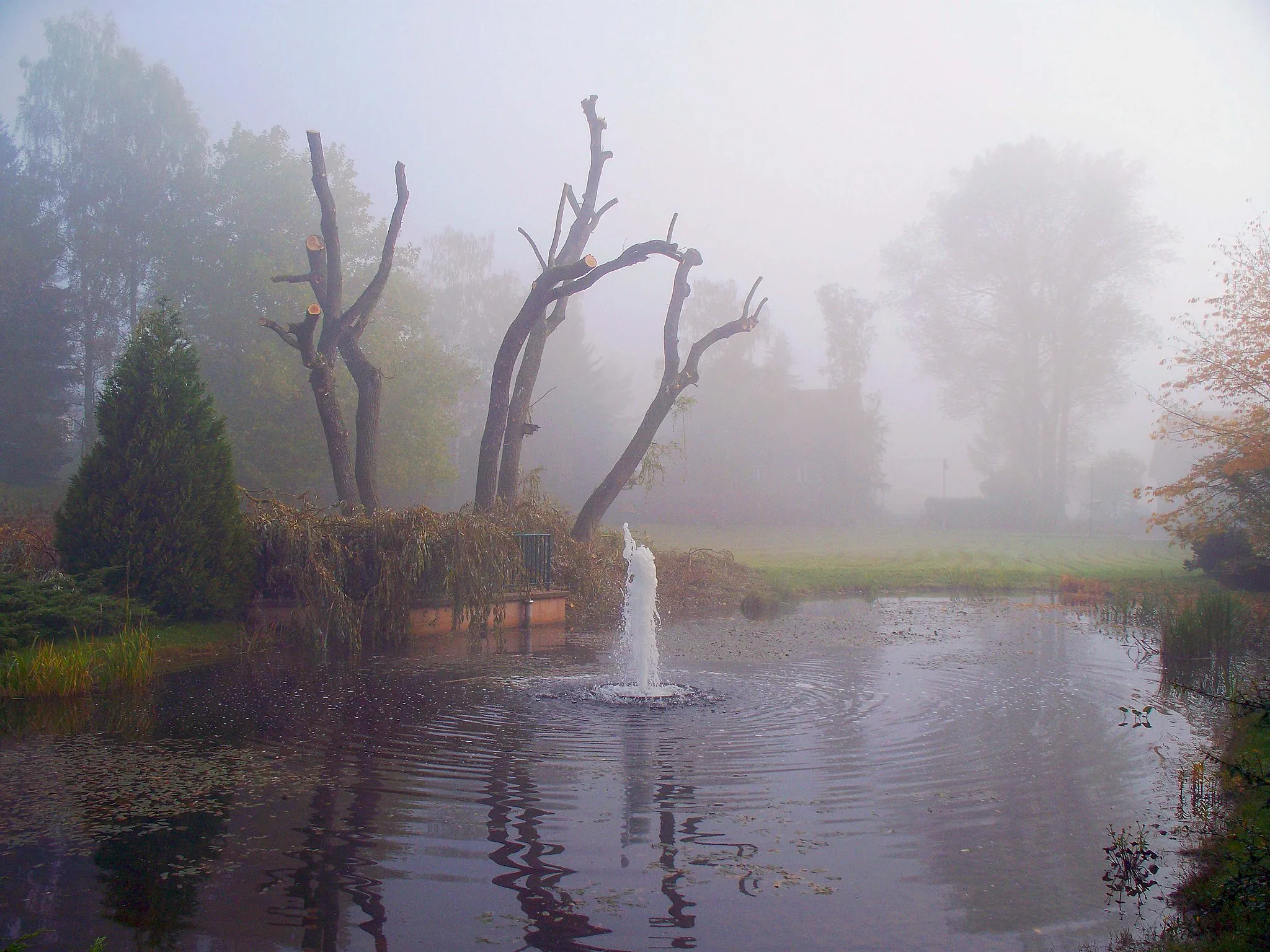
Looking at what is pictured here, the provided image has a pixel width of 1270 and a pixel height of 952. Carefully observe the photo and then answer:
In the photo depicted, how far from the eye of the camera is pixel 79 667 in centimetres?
905

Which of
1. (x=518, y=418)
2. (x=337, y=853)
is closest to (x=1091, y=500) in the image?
(x=518, y=418)

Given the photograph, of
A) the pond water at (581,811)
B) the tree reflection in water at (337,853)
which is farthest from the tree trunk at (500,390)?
the tree reflection in water at (337,853)

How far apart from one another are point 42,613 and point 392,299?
87.8ft

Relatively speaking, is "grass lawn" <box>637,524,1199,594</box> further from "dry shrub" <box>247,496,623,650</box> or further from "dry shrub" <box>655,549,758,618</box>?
"dry shrub" <box>247,496,623,650</box>

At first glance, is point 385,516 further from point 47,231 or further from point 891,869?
A: point 47,231

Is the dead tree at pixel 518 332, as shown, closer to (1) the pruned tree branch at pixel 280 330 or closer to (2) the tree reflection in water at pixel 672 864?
(1) the pruned tree branch at pixel 280 330

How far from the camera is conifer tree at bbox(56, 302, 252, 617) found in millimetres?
11586

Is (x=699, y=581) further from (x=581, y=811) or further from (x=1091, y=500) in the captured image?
(x=1091, y=500)

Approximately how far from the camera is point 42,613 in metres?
9.96

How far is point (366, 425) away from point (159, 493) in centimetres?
787

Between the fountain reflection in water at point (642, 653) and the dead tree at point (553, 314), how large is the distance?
9258mm

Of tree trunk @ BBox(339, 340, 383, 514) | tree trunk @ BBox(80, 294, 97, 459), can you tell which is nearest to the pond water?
tree trunk @ BBox(339, 340, 383, 514)

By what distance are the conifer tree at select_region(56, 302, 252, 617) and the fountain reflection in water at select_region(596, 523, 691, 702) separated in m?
5.32

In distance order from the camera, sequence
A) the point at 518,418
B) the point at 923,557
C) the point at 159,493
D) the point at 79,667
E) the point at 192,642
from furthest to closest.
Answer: the point at 923,557, the point at 518,418, the point at 159,493, the point at 192,642, the point at 79,667
